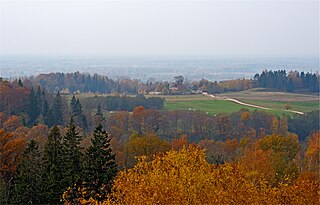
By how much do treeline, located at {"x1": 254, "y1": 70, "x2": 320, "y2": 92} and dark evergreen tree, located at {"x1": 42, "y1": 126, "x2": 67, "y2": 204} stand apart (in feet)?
287

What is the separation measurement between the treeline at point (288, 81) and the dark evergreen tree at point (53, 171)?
87364mm

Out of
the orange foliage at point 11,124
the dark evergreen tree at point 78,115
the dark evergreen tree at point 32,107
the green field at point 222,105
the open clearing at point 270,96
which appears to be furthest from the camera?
the open clearing at point 270,96

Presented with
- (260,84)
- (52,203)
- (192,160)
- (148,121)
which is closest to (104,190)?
(52,203)

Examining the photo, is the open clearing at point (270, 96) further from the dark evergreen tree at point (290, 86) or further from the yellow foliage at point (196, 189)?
the yellow foliage at point (196, 189)

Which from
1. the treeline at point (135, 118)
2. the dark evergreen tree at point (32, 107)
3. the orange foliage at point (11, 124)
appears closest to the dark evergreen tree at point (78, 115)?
the treeline at point (135, 118)

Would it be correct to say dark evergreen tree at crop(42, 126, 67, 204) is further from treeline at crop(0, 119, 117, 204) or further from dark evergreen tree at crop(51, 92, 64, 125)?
dark evergreen tree at crop(51, 92, 64, 125)

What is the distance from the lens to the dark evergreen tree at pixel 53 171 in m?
26.4

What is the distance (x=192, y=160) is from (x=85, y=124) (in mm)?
45240

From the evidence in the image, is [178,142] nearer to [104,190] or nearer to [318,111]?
[104,190]

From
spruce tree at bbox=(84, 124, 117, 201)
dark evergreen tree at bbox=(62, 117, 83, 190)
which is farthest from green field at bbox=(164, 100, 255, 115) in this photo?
spruce tree at bbox=(84, 124, 117, 201)

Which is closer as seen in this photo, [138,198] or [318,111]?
[138,198]

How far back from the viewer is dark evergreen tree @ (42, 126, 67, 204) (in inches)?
1040

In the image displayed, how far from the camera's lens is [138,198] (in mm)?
14492

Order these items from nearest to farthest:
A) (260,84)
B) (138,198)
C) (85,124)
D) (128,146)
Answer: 1. (138,198)
2. (128,146)
3. (85,124)
4. (260,84)
